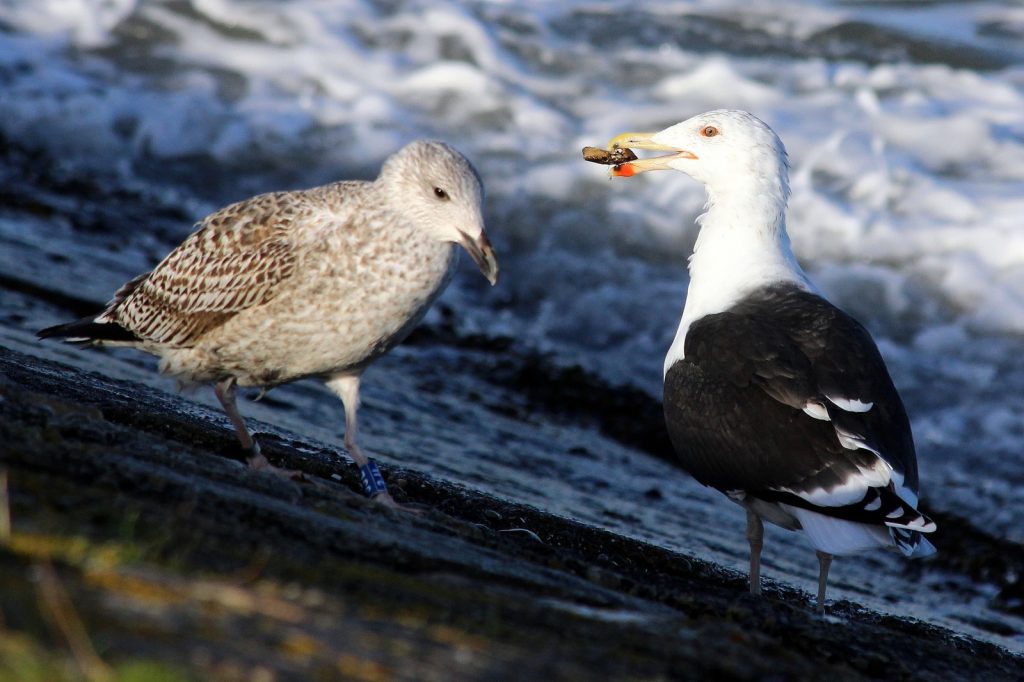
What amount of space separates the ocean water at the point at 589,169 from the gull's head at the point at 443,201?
4.73ft

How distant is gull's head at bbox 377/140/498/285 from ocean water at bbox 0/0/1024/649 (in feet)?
4.73

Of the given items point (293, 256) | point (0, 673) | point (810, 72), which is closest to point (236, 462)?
point (293, 256)

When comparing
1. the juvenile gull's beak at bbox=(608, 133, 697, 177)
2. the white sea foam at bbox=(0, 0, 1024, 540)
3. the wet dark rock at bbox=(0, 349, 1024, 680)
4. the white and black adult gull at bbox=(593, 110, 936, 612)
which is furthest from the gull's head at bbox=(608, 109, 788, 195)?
the white sea foam at bbox=(0, 0, 1024, 540)

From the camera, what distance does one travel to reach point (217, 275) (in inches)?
218

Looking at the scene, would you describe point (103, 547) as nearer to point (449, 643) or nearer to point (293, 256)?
point (449, 643)

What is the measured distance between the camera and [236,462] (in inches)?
190

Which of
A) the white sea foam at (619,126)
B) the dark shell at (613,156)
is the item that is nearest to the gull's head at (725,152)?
the dark shell at (613,156)

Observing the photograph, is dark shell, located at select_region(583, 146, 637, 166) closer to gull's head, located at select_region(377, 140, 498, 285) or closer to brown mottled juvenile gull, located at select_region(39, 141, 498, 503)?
brown mottled juvenile gull, located at select_region(39, 141, 498, 503)

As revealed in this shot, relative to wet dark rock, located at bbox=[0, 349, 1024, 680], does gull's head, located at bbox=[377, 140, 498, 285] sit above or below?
above

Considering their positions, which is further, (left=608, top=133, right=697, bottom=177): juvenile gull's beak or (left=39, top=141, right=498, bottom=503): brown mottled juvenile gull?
(left=608, top=133, right=697, bottom=177): juvenile gull's beak

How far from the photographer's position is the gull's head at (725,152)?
6.49 meters

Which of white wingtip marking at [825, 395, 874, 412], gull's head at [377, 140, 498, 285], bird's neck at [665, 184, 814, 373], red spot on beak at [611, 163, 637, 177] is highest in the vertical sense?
red spot on beak at [611, 163, 637, 177]

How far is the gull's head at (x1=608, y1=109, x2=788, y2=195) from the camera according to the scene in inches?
256

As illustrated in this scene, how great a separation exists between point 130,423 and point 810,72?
1311 centimetres
